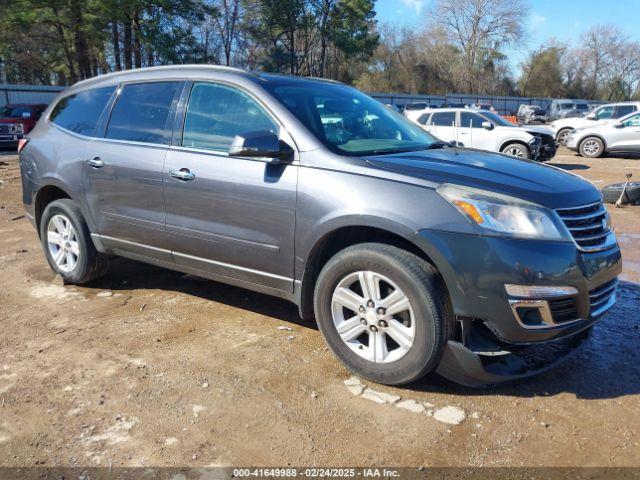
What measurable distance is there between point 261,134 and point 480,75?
70077mm

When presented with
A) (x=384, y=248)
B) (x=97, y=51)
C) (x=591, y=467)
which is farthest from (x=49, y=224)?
(x=97, y=51)

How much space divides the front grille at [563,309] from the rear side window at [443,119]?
12656 mm

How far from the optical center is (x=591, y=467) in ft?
8.34

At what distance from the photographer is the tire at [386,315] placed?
9.73 feet

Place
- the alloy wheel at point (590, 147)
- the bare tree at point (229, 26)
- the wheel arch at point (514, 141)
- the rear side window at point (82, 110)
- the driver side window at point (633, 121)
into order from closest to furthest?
the rear side window at point (82, 110), the wheel arch at point (514, 141), the driver side window at point (633, 121), the alloy wheel at point (590, 147), the bare tree at point (229, 26)

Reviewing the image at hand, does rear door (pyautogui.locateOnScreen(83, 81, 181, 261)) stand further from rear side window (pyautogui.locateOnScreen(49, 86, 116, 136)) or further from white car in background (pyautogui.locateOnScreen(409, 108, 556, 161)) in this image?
white car in background (pyautogui.locateOnScreen(409, 108, 556, 161))

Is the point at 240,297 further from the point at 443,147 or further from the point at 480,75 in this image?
the point at 480,75

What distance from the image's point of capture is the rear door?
4129mm

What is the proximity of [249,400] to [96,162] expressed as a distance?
8.10 ft

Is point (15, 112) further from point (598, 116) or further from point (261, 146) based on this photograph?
point (598, 116)

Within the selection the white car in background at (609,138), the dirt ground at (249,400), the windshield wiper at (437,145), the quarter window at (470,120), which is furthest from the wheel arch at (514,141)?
the windshield wiper at (437,145)

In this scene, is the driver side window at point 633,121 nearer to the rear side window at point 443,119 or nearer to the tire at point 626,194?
the rear side window at point 443,119

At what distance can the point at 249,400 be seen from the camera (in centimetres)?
312

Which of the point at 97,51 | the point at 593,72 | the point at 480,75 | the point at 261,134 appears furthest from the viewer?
the point at 593,72
